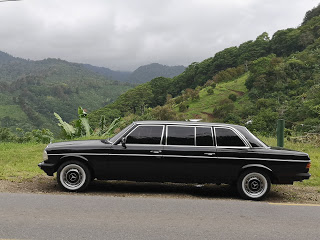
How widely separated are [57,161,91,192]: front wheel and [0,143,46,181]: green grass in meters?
1.79

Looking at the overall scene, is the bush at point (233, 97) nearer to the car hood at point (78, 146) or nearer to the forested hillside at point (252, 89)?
the forested hillside at point (252, 89)

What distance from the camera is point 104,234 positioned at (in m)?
4.82

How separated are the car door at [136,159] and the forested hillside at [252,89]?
28.9 meters

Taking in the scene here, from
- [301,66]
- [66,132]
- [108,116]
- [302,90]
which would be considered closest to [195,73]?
[108,116]

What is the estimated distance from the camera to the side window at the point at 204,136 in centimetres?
739

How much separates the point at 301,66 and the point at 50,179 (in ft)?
226

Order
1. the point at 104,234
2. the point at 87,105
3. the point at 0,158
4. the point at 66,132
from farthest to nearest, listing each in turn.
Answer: the point at 87,105
the point at 66,132
the point at 0,158
the point at 104,234

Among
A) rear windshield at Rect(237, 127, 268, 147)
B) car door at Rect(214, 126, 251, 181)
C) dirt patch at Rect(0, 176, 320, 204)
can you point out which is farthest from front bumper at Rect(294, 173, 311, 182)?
car door at Rect(214, 126, 251, 181)

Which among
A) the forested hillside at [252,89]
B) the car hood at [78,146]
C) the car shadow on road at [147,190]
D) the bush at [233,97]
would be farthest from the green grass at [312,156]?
the bush at [233,97]

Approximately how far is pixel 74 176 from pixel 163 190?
205cm

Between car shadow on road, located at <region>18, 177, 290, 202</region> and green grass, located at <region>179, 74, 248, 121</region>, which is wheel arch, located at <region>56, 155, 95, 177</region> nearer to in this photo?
car shadow on road, located at <region>18, 177, 290, 202</region>

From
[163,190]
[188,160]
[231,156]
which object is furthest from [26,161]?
[231,156]

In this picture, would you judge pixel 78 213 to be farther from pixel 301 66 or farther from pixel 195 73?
pixel 195 73

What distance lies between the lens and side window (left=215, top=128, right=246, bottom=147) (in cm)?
740
